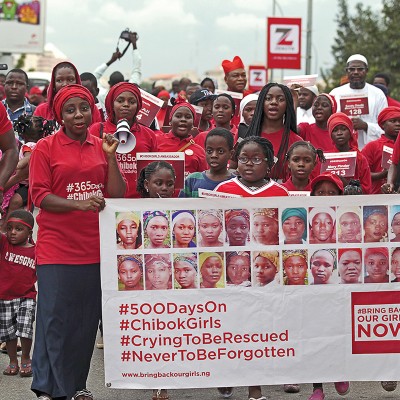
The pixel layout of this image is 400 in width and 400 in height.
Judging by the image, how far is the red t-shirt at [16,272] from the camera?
863 cm

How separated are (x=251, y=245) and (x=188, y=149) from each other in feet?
8.95

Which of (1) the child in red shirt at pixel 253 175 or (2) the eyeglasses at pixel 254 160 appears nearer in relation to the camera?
(1) the child in red shirt at pixel 253 175

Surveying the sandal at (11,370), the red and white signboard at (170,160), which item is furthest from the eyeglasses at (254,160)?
the sandal at (11,370)

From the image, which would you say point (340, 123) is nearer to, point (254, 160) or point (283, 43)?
point (254, 160)

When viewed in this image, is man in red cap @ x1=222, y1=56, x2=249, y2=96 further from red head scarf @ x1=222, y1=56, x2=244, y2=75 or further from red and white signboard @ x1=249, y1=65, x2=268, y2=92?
red and white signboard @ x1=249, y1=65, x2=268, y2=92

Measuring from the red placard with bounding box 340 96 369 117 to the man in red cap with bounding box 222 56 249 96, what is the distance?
117 centimetres

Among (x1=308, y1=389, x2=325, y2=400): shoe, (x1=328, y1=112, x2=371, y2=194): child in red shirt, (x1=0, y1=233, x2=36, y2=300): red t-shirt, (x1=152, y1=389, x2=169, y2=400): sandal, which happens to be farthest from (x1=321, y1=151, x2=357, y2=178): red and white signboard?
(x1=152, y1=389, x2=169, y2=400): sandal

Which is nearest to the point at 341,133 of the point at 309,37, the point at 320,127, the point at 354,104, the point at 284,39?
the point at 320,127

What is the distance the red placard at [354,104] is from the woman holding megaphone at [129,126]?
12.8 feet

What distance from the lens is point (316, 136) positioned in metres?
10.7

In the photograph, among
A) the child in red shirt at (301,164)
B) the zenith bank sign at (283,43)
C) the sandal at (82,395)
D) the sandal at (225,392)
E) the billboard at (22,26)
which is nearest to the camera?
the sandal at (82,395)

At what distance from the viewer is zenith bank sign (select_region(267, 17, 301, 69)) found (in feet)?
72.1

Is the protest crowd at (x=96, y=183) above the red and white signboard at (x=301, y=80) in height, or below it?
below

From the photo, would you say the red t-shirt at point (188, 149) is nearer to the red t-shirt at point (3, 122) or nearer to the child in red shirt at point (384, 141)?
the child in red shirt at point (384, 141)
